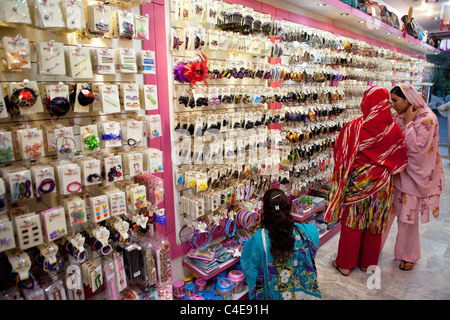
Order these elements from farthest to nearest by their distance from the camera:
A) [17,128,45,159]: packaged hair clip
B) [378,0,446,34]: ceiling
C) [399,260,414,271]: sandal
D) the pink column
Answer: [378,0,446,34]: ceiling, [399,260,414,271]: sandal, the pink column, [17,128,45,159]: packaged hair clip

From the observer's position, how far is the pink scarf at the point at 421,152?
277 cm

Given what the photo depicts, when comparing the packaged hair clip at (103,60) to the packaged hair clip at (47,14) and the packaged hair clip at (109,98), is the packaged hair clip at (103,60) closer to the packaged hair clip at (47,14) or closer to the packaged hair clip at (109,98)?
the packaged hair clip at (109,98)

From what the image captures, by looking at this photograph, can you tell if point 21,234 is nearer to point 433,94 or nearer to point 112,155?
point 112,155

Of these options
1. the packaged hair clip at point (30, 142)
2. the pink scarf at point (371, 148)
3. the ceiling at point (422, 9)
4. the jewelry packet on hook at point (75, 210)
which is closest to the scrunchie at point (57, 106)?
the packaged hair clip at point (30, 142)

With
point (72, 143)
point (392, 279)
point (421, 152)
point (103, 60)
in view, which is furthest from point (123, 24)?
point (392, 279)

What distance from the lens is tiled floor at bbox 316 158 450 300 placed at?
103 inches

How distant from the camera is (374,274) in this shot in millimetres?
2893

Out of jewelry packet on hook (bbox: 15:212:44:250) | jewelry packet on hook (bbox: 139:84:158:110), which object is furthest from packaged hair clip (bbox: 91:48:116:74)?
jewelry packet on hook (bbox: 15:212:44:250)

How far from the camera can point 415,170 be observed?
9.28 feet

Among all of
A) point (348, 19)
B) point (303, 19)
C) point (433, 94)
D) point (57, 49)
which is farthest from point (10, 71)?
point (433, 94)

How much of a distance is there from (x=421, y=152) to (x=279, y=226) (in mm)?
1802

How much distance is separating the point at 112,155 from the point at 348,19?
3771 mm

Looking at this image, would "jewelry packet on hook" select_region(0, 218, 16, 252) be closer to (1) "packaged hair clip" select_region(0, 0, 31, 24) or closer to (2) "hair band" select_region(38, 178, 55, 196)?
(2) "hair band" select_region(38, 178, 55, 196)
